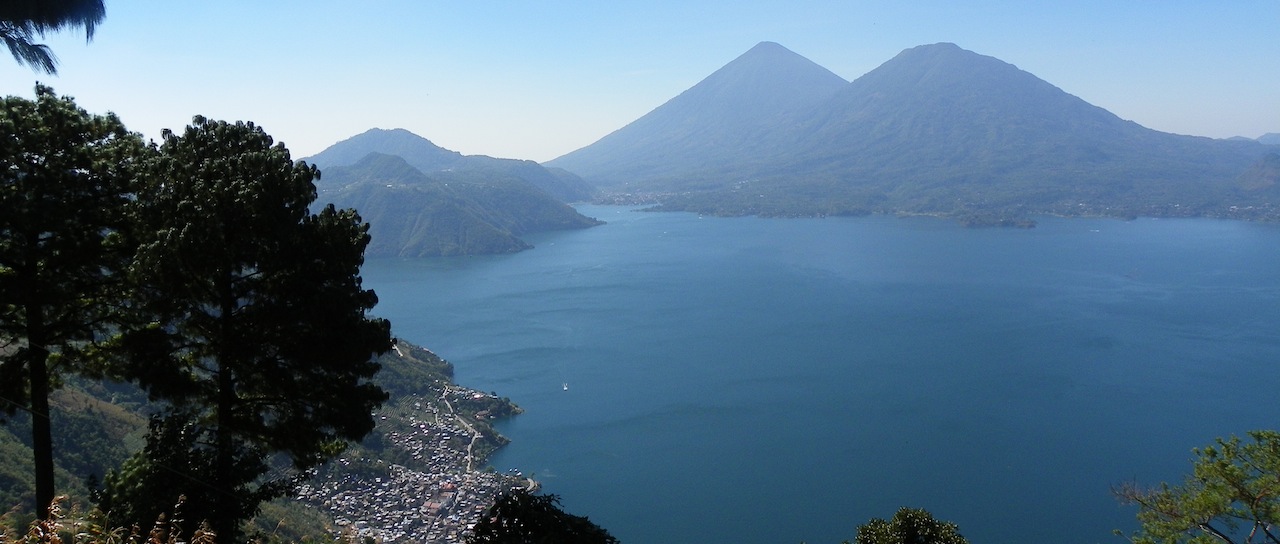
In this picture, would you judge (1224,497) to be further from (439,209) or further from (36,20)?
(439,209)

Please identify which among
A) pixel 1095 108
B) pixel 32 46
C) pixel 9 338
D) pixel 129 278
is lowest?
pixel 9 338

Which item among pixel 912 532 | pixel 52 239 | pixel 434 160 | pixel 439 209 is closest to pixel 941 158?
pixel 439 209

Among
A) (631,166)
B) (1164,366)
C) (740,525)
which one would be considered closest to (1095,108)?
(631,166)

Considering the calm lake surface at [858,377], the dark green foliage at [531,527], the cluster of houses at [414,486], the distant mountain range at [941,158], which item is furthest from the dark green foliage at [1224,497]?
the distant mountain range at [941,158]

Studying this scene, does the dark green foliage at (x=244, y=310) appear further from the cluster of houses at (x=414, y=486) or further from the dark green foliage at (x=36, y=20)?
the cluster of houses at (x=414, y=486)

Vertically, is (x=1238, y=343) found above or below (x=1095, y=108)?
below

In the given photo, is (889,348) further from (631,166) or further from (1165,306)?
(631,166)
